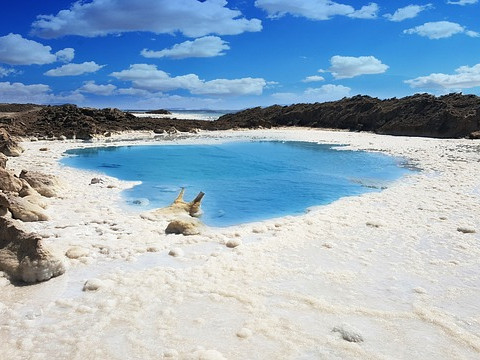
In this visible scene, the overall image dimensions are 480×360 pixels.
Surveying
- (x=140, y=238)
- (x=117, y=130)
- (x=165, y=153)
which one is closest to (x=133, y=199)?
(x=140, y=238)

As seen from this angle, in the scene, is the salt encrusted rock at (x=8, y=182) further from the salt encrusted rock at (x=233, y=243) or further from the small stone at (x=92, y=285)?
the salt encrusted rock at (x=233, y=243)

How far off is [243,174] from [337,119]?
35567mm

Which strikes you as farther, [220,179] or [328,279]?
[220,179]

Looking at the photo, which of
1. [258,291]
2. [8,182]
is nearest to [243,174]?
[8,182]

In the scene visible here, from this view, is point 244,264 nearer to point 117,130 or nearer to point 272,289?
point 272,289

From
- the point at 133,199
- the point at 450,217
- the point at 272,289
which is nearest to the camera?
the point at 272,289

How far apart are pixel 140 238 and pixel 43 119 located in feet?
120

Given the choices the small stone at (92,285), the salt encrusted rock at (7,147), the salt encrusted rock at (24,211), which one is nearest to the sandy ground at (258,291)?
the small stone at (92,285)

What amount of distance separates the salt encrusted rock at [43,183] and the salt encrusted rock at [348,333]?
30.1 ft

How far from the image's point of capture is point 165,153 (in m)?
27.3

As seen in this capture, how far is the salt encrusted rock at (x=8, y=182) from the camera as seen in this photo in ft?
34.2

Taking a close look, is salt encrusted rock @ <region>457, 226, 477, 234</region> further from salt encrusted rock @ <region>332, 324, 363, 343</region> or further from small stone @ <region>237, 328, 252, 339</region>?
small stone @ <region>237, 328, 252, 339</region>

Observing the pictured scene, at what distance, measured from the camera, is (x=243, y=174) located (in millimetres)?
18688

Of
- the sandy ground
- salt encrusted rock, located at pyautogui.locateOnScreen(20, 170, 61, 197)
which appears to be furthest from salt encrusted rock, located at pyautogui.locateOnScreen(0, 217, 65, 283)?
salt encrusted rock, located at pyautogui.locateOnScreen(20, 170, 61, 197)
